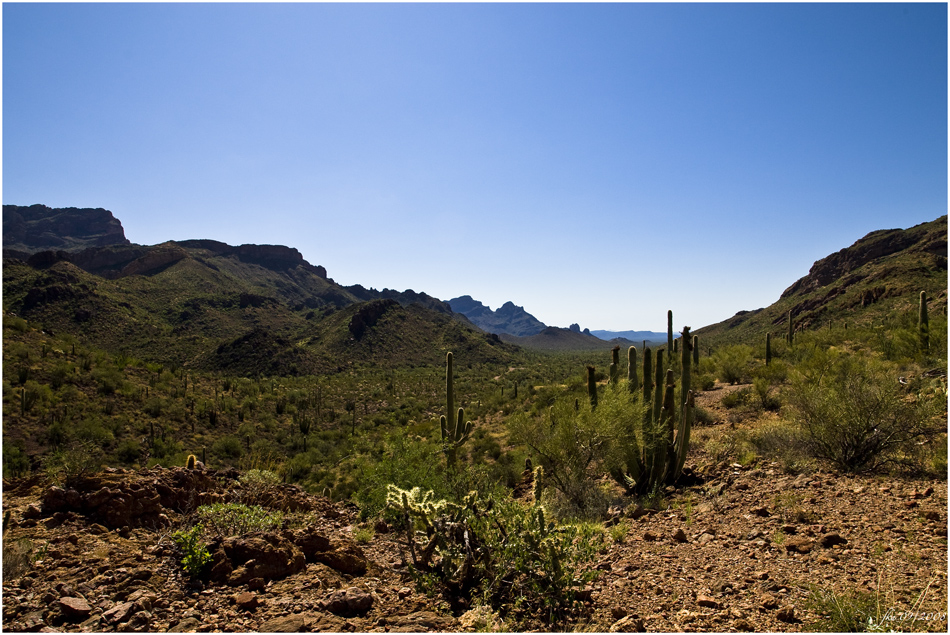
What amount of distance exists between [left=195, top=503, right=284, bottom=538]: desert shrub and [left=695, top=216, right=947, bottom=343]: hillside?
37147 millimetres

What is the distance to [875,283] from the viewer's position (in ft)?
154

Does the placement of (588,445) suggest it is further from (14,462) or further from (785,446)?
(14,462)

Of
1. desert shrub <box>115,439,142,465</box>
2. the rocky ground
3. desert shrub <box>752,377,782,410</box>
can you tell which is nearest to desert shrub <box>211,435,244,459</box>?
desert shrub <box>115,439,142,465</box>

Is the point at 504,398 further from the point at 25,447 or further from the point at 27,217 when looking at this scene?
the point at 27,217

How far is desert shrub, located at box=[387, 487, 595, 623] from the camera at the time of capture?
432cm

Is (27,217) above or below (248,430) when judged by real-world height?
above

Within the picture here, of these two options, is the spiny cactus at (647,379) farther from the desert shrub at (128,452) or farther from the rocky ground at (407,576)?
the desert shrub at (128,452)

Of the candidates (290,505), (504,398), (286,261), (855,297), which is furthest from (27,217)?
(855,297)

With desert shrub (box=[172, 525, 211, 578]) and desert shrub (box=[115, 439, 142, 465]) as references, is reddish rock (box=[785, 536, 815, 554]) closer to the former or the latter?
desert shrub (box=[172, 525, 211, 578])

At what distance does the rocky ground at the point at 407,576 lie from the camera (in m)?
3.85

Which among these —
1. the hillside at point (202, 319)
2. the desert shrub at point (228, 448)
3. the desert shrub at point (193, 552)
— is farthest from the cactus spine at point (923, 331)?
the hillside at point (202, 319)

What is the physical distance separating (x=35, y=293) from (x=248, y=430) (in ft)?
159

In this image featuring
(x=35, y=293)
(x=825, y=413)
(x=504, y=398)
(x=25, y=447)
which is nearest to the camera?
(x=825, y=413)

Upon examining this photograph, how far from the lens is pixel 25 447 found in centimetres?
1455
